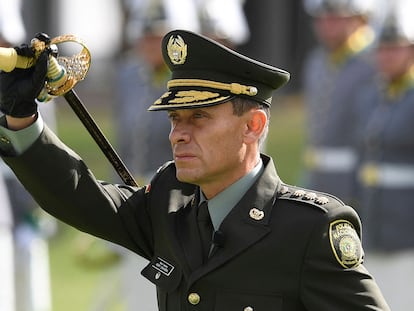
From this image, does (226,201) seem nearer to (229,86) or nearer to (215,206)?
(215,206)

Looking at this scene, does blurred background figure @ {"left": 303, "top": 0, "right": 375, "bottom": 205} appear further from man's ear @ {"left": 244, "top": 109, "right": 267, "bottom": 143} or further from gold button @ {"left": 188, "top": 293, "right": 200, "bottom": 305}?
gold button @ {"left": 188, "top": 293, "right": 200, "bottom": 305}

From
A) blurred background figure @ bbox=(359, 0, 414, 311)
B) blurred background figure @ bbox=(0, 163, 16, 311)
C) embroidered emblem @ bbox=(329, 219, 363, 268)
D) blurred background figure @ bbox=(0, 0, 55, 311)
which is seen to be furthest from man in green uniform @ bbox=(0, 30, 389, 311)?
blurred background figure @ bbox=(0, 0, 55, 311)

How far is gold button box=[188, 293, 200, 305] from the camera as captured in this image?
4.22 m

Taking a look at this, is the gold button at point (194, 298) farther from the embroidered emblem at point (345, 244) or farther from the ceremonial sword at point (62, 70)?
the ceremonial sword at point (62, 70)

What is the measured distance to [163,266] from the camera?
4348mm

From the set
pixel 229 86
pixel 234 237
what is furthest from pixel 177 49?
pixel 234 237

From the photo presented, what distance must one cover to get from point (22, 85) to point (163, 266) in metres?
0.72

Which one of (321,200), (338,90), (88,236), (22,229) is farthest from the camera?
(88,236)

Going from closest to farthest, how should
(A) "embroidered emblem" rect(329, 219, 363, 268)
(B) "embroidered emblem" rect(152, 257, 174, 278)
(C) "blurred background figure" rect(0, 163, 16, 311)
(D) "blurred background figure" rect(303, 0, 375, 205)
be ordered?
(A) "embroidered emblem" rect(329, 219, 363, 268) < (B) "embroidered emblem" rect(152, 257, 174, 278) < (C) "blurred background figure" rect(0, 163, 16, 311) < (D) "blurred background figure" rect(303, 0, 375, 205)

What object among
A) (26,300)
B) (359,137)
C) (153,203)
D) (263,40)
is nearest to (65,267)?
(26,300)

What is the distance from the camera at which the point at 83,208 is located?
4.32 m

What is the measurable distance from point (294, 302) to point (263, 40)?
53.5 ft

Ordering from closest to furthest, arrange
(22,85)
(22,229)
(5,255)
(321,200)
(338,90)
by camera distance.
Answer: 1. (22,85)
2. (321,200)
3. (5,255)
4. (22,229)
5. (338,90)

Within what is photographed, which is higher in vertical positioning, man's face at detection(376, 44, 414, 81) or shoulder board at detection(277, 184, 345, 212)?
shoulder board at detection(277, 184, 345, 212)
